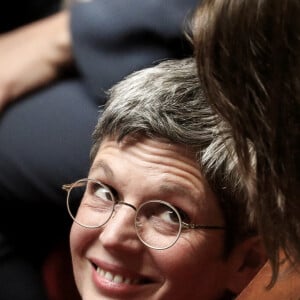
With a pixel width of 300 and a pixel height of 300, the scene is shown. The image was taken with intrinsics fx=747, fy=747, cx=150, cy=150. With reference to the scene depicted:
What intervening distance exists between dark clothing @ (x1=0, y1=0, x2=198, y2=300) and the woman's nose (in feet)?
0.58

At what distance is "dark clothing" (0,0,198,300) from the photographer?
990 mm

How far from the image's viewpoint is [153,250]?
82 centimetres

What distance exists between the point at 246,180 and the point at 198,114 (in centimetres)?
15

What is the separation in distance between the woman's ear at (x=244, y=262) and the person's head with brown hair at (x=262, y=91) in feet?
0.49

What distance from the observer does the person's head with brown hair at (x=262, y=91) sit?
2.07ft

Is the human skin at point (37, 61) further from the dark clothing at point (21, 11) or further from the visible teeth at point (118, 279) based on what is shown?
the visible teeth at point (118, 279)

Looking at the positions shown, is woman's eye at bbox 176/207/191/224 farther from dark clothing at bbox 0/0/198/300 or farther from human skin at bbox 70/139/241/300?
dark clothing at bbox 0/0/198/300

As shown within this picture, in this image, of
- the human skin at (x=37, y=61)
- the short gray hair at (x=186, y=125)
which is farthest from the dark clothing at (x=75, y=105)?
the short gray hair at (x=186, y=125)

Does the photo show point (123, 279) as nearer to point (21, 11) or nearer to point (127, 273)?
point (127, 273)

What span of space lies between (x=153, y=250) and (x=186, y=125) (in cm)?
14

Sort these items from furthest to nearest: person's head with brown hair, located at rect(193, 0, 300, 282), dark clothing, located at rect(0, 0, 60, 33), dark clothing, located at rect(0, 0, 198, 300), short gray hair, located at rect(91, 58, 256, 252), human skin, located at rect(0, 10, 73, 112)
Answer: dark clothing, located at rect(0, 0, 60, 33) < human skin, located at rect(0, 10, 73, 112) < dark clothing, located at rect(0, 0, 198, 300) < short gray hair, located at rect(91, 58, 256, 252) < person's head with brown hair, located at rect(193, 0, 300, 282)

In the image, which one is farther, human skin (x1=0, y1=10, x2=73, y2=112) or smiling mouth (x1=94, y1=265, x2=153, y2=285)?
human skin (x1=0, y1=10, x2=73, y2=112)


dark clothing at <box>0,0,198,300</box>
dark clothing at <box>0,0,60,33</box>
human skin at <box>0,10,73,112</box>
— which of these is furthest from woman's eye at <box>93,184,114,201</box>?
dark clothing at <box>0,0,60,33</box>

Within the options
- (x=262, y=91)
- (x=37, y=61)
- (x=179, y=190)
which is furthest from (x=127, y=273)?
(x=37, y=61)
